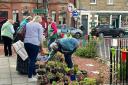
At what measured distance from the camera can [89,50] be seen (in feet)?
57.8

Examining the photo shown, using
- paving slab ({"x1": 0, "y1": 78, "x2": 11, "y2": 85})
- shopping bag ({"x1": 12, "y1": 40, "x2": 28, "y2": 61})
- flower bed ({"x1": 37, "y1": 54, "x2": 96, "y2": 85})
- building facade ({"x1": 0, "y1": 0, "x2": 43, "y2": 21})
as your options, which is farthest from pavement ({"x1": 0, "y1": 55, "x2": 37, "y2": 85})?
building facade ({"x1": 0, "y1": 0, "x2": 43, "y2": 21})

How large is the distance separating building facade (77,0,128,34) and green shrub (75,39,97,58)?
3772 centimetres

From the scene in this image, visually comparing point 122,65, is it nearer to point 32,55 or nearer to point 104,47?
point 32,55

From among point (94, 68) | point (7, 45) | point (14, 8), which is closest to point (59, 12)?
point (14, 8)

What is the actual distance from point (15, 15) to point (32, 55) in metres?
46.4

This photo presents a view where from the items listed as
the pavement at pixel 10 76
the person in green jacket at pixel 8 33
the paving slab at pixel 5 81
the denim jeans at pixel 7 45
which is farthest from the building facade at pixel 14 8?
the paving slab at pixel 5 81

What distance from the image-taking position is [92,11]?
56.0 m

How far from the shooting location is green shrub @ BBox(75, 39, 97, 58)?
17.5 m

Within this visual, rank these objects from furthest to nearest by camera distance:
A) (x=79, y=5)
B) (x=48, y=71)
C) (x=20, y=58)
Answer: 1. (x=79, y=5)
2. (x=20, y=58)
3. (x=48, y=71)

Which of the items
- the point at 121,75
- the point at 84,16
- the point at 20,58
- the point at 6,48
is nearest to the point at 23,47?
the point at 20,58

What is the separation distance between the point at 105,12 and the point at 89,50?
39.6m

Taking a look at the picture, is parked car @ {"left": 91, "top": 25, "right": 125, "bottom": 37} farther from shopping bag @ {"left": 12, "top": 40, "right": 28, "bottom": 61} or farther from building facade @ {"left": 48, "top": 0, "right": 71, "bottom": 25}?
shopping bag @ {"left": 12, "top": 40, "right": 28, "bottom": 61}

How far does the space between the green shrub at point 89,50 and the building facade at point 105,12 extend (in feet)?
124

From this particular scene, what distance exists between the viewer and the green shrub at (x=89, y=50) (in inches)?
689
